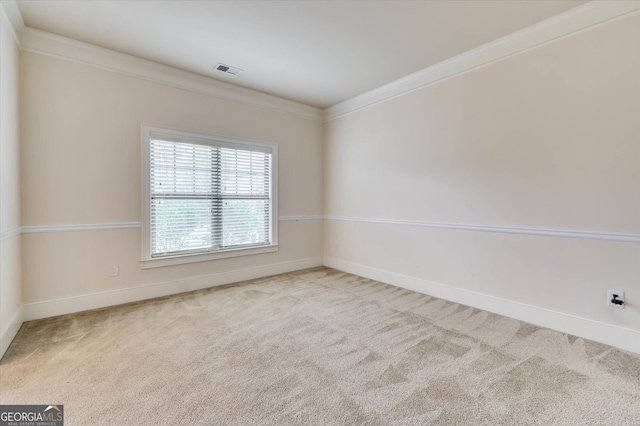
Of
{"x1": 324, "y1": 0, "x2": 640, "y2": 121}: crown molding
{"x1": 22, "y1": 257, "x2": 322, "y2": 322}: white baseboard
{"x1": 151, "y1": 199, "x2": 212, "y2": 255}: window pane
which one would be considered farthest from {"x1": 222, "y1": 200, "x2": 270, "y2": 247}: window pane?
{"x1": 324, "y1": 0, "x2": 640, "y2": 121}: crown molding

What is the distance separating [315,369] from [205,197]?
2.64 meters

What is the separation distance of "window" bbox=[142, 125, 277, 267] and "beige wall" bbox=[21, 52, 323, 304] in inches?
5.4

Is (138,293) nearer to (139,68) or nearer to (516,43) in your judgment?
(139,68)

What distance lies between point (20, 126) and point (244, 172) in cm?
224

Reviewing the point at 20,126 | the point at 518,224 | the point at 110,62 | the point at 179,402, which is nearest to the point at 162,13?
the point at 110,62

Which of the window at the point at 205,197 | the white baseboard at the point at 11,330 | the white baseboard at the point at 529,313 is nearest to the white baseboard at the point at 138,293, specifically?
the white baseboard at the point at 11,330

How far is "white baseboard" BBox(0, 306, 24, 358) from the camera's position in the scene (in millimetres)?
2049

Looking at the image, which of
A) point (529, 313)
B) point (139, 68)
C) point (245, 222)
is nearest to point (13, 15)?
point (139, 68)

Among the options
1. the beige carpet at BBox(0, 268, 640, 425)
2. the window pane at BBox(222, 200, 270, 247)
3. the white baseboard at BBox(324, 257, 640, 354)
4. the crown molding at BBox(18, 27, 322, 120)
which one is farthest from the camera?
the window pane at BBox(222, 200, 270, 247)

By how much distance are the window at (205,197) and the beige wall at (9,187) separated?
100 centimetres

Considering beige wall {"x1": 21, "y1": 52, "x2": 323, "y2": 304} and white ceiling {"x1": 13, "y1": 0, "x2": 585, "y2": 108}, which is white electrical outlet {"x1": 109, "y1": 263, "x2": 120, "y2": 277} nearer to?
beige wall {"x1": 21, "y1": 52, "x2": 323, "y2": 304}

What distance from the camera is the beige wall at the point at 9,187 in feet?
6.98

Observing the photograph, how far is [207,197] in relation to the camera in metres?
3.71

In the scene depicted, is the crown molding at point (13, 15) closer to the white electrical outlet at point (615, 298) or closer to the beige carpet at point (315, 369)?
the beige carpet at point (315, 369)
